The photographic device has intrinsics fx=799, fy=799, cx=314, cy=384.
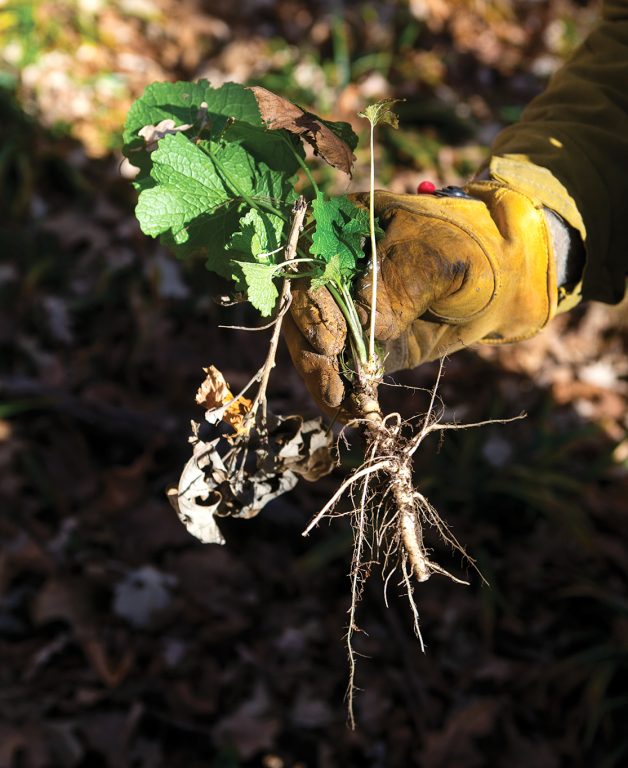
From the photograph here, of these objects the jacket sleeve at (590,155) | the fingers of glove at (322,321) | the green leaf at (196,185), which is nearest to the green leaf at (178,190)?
the green leaf at (196,185)

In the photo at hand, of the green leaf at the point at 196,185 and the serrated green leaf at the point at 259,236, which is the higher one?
the green leaf at the point at 196,185

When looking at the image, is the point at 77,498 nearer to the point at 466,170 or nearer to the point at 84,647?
the point at 84,647

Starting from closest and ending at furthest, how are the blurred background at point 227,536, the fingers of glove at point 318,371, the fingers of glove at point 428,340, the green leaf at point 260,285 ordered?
the green leaf at point 260,285 → the fingers of glove at point 318,371 → the fingers of glove at point 428,340 → the blurred background at point 227,536

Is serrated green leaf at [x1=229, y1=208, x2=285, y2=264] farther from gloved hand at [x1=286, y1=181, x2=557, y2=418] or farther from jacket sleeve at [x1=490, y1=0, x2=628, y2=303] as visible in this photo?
jacket sleeve at [x1=490, y1=0, x2=628, y2=303]

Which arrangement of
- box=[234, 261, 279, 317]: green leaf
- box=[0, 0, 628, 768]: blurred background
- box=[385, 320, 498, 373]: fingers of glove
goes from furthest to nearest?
1. box=[0, 0, 628, 768]: blurred background
2. box=[385, 320, 498, 373]: fingers of glove
3. box=[234, 261, 279, 317]: green leaf

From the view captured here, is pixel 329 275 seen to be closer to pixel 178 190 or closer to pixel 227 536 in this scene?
pixel 178 190

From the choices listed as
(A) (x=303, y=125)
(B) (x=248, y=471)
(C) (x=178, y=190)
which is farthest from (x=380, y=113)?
(B) (x=248, y=471)

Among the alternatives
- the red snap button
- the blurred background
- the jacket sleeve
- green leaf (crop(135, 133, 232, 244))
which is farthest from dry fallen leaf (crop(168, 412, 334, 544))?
the blurred background

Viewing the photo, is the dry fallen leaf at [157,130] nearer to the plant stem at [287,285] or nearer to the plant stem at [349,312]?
the plant stem at [287,285]
